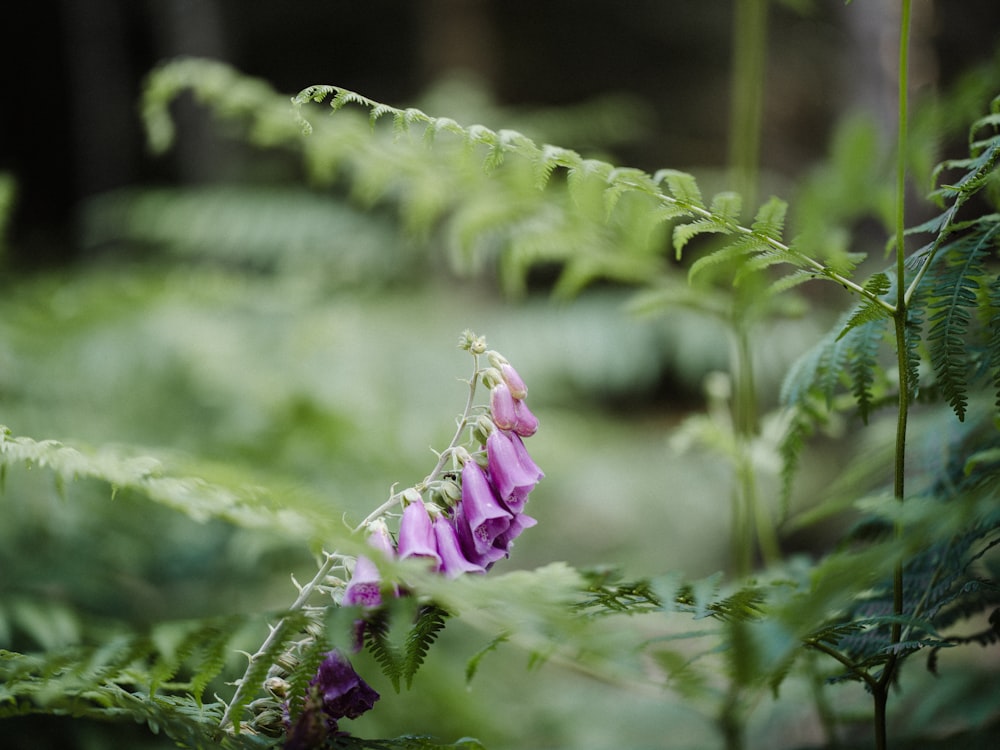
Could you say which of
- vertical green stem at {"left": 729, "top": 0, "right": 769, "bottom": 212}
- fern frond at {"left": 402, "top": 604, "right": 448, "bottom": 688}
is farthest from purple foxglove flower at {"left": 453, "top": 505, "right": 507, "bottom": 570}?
vertical green stem at {"left": 729, "top": 0, "right": 769, "bottom": 212}

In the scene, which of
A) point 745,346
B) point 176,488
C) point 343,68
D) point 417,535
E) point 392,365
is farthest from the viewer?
point 343,68

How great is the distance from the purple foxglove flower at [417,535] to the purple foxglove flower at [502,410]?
0.51 feet

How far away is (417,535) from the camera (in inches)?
34.6

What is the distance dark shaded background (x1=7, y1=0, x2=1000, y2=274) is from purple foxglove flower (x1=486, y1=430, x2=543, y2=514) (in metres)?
5.96

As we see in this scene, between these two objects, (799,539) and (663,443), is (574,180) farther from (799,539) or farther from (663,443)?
(799,539)

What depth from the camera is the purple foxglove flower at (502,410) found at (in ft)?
3.23

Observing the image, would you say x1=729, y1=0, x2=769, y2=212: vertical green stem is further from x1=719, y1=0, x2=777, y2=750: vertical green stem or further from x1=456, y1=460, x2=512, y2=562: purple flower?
x1=456, y1=460, x2=512, y2=562: purple flower

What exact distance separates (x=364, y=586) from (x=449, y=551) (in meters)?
0.11

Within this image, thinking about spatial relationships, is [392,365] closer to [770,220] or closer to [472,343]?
[472,343]

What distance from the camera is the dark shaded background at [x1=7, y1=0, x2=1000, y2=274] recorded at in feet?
22.4

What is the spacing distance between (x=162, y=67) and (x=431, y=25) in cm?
430

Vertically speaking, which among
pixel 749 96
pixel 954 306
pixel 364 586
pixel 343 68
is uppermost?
Result: pixel 343 68

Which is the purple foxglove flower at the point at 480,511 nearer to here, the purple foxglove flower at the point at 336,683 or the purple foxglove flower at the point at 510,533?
the purple foxglove flower at the point at 510,533

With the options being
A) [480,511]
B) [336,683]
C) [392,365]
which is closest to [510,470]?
[480,511]
